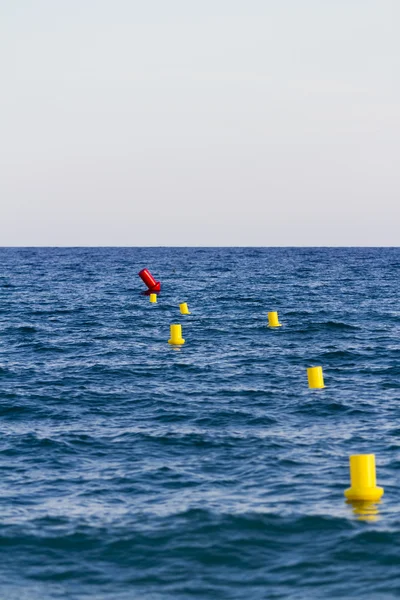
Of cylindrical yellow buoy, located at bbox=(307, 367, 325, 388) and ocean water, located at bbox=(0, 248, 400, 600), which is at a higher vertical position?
cylindrical yellow buoy, located at bbox=(307, 367, 325, 388)

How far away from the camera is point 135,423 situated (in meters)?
14.8

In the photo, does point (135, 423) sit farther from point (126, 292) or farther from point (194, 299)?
A: point (126, 292)

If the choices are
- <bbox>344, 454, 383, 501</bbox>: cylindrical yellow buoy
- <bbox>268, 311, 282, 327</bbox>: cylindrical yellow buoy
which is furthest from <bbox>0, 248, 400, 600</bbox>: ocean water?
<bbox>268, 311, 282, 327</bbox>: cylindrical yellow buoy

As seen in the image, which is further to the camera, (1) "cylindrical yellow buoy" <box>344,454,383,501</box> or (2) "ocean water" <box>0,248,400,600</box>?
(1) "cylindrical yellow buoy" <box>344,454,383,501</box>

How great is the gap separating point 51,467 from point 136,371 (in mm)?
8103

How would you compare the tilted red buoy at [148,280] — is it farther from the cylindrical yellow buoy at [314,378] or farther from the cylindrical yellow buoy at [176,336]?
the cylindrical yellow buoy at [314,378]

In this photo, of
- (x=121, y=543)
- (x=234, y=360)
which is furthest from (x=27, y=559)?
(x=234, y=360)

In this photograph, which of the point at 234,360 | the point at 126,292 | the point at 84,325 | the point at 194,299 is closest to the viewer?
the point at 234,360

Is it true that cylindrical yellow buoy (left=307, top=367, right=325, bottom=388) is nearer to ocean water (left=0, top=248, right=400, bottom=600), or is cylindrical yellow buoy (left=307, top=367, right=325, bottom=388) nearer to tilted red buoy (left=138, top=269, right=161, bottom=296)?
ocean water (left=0, top=248, right=400, bottom=600)

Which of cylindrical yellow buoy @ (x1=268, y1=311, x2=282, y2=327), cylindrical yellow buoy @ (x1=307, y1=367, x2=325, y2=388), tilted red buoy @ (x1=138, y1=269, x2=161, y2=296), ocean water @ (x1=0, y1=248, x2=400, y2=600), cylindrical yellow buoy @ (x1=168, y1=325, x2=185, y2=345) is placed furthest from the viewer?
tilted red buoy @ (x1=138, y1=269, x2=161, y2=296)

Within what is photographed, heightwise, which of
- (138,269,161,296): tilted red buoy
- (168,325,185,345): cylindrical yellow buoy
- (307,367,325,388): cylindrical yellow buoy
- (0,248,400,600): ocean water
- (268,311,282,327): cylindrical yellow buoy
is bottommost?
(0,248,400,600): ocean water

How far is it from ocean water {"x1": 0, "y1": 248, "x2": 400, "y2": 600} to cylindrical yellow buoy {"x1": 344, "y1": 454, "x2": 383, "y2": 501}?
0.18 meters

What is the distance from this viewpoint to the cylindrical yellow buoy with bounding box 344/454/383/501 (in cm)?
1038

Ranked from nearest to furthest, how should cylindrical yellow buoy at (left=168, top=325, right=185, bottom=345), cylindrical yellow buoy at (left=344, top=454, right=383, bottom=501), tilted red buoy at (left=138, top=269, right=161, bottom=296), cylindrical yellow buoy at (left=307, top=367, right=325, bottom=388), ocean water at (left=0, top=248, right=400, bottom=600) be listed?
ocean water at (left=0, top=248, right=400, bottom=600), cylindrical yellow buoy at (left=344, top=454, right=383, bottom=501), cylindrical yellow buoy at (left=307, top=367, right=325, bottom=388), cylindrical yellow buoy at (left=168, top=325, right=185, bottom=345), tilted red buoy at (left=138, top=269, right=161, bottom=296)
